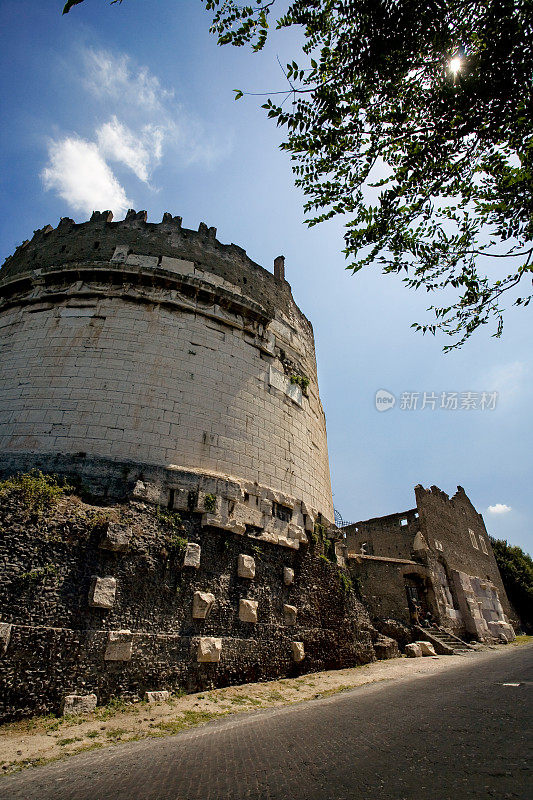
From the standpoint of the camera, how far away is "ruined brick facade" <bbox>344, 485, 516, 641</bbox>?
14.0 metres

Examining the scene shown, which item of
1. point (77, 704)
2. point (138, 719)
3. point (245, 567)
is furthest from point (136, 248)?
point (138, 719)

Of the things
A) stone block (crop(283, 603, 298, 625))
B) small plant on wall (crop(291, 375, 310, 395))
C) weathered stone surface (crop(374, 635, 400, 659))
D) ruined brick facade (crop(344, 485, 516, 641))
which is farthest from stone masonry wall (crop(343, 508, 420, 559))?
stone block (crop(283, 603, 298, 625))

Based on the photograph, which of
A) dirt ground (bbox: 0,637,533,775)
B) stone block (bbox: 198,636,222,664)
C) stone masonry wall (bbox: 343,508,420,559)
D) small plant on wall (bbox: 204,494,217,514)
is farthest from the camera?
stone masonry wall (bbox: 343,508,420,559)

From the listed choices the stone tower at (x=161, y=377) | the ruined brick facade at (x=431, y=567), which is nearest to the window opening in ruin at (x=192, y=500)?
the stone tower at (x=161, y=377)

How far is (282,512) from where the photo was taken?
9.67m

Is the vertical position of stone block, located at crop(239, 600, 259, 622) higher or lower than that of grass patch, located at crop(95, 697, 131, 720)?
higher

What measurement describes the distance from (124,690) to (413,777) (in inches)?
182

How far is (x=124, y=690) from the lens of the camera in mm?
5898

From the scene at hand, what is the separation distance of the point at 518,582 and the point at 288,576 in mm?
31263

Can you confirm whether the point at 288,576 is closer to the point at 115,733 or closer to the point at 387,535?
the point at 115,733

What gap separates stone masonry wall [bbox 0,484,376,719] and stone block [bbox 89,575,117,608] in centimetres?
1

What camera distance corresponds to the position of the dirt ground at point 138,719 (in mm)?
4445

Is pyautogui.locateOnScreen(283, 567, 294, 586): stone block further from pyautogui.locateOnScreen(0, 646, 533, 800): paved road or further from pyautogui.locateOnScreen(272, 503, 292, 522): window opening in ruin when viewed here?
pyautogui.locateOnScreen(0, 646, 533, 800): paved road

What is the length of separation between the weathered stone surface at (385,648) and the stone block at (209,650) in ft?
19.5
